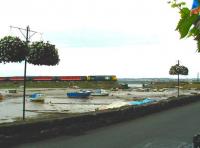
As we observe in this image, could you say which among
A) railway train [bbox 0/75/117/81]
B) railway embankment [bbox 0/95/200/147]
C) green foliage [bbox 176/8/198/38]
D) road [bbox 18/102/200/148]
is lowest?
road [bbox 18/102/200/148]

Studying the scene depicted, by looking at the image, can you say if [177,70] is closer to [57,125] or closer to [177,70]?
[177,70]

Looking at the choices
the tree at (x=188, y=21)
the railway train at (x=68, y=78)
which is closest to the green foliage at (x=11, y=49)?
the tree at (x=188, y=21)

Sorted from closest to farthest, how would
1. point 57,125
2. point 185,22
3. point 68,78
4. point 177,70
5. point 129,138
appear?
point 185,22, point 129,138, point 57,125, point 177,70, point 68,78

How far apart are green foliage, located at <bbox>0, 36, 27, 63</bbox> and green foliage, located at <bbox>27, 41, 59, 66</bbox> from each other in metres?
0.78

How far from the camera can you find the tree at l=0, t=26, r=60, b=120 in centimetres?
1986

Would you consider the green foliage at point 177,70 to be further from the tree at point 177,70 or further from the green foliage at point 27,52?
the green foliage at point 27,52

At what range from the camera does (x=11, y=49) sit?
65.3ft

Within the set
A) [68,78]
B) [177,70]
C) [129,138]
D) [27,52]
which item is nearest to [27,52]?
[27,52]

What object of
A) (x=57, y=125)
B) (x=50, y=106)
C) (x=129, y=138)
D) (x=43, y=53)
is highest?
(x=43, y=53)

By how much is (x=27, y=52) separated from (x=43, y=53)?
2.48 ft

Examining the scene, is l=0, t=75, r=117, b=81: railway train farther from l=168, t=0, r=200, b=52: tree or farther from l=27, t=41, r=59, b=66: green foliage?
l=168, t=0, r=200, b=52: tree

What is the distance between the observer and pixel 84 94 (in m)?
98.7

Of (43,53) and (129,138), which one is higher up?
(43,53)

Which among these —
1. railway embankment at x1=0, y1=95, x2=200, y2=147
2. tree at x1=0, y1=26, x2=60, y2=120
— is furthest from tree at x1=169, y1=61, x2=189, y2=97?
tree at x1=0, y1=26, x2=60, y2=120
